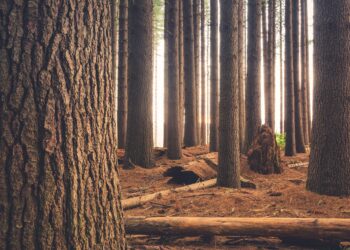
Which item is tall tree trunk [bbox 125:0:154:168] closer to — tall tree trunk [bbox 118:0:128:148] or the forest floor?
the forest floor

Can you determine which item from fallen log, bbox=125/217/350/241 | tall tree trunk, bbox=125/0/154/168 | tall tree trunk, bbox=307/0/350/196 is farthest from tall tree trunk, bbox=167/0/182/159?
fallen log, bbox=125/217/350/241

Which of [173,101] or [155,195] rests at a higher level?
[173,101]

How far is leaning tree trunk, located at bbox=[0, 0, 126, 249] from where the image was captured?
2150 millimetres

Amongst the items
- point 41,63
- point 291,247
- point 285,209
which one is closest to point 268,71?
point 285,209

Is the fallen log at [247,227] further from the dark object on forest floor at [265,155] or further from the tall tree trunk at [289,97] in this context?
the tall tree trunk at [289,97]

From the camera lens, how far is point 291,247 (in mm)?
3982

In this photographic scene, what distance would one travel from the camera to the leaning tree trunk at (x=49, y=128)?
2150mm

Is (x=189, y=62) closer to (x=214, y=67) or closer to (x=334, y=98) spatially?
(x=214, y=67)

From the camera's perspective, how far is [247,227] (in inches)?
159

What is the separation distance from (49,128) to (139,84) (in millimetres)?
7779

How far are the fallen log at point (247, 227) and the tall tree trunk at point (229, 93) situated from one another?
2.89 m

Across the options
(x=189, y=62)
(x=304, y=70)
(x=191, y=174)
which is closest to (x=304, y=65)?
(x=304, y=70)

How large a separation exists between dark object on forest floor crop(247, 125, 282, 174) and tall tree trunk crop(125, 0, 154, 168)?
9.90 ft

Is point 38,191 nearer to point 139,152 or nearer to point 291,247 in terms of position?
point 291,247
